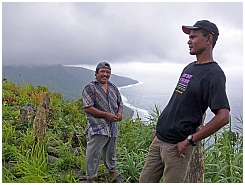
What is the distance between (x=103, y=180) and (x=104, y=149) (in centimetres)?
44

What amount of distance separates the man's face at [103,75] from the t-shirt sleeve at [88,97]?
0.16 meters

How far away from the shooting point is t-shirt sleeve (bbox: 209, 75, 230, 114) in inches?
79.8

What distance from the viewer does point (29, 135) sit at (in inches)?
162

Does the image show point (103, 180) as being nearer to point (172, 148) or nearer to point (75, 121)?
point (172, 148)

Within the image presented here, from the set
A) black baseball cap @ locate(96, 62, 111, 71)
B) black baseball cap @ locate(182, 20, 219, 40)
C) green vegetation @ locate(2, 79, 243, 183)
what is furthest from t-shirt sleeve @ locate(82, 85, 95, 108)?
black baseball cap @ locate(182, 20, 219, 40)

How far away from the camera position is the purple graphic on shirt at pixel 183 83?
7.61 feet

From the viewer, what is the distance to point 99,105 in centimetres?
324

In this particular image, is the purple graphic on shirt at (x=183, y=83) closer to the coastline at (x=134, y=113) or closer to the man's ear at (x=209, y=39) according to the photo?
the man's ear at (x=209, y=39)

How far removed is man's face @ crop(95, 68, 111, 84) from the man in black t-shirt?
42.7 inches

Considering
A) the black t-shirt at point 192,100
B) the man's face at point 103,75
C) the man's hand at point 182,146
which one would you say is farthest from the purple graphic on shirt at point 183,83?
the man's face at point 103,75

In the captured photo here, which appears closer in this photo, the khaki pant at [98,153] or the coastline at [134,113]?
the khaki pant at [98,153]

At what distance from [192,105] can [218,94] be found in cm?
27

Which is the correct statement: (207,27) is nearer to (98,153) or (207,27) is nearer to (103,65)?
(103,65)

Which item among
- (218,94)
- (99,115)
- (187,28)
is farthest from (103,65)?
(218,94)
